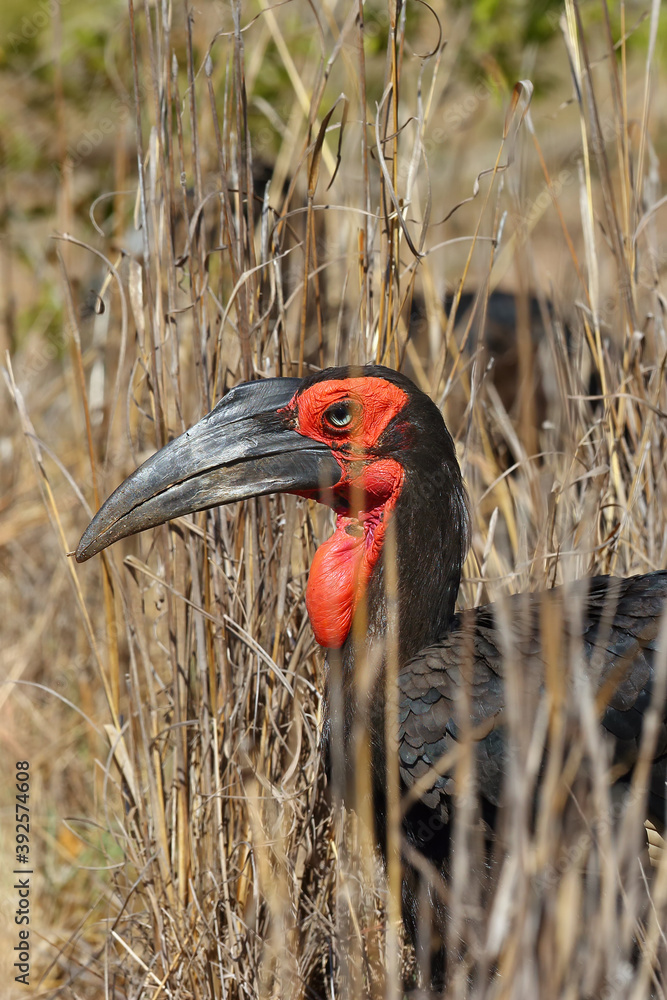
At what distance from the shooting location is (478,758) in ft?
4.78

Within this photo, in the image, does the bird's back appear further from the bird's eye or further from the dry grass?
the bird's eye

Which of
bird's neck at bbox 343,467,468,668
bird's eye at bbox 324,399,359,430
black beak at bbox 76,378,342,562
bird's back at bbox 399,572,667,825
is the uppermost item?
bird's eye at bbox 324,399,359,430

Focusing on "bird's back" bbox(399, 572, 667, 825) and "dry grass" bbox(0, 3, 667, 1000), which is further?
"dry grass" bbox(0, 3, 667, 1000)

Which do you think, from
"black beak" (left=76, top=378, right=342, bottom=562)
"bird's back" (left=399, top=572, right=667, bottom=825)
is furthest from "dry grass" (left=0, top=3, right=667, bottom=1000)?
"black beak" (left=76, top=378, right=342, bottom=562)

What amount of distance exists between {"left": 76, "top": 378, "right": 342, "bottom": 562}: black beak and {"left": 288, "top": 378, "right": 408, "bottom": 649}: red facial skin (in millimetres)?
30

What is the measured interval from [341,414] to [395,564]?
25 centimetres

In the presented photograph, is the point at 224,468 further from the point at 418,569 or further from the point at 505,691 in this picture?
the point at 505,691

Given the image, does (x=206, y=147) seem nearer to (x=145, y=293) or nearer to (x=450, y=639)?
(x=145, y=293)

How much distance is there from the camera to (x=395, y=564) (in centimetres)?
156

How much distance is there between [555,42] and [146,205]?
262 centimetres

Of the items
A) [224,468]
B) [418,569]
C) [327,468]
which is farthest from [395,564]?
[224,468]

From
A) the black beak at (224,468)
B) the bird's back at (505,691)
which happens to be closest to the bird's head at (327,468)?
the black beak at (224,468)

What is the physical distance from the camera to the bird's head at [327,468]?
1.54 m

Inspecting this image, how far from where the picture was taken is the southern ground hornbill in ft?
4.84
